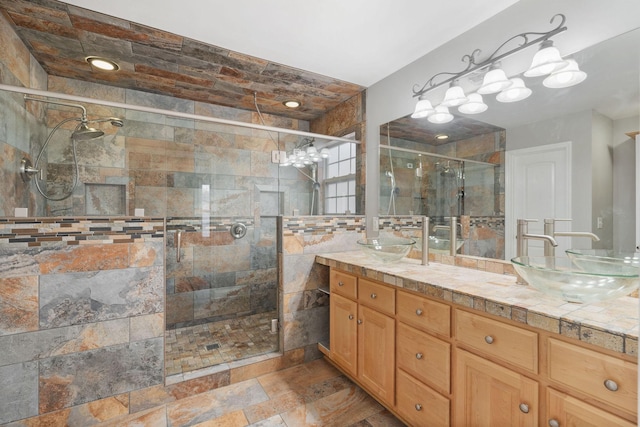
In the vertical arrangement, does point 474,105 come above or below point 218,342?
above

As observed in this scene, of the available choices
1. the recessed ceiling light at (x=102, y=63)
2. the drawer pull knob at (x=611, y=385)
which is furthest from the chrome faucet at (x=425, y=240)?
the recessed ceiling light at (x=102, y=63)

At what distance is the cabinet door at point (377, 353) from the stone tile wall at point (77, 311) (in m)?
1.34

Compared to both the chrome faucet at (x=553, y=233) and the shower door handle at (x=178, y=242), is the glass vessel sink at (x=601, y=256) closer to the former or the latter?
the chrome faucet at (x=553, y=233)

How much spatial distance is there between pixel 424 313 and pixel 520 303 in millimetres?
467

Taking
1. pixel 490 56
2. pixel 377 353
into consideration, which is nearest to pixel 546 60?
pixel 490 56

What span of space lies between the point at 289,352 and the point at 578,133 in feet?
7.77

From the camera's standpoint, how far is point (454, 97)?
185cm

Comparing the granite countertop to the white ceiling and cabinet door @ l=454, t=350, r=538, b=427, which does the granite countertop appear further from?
the white ceiling

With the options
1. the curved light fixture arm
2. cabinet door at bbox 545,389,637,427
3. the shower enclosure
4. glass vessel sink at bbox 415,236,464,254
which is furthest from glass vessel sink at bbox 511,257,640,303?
the shower enclosure

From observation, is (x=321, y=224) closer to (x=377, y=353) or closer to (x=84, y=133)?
(x=377, y=353)

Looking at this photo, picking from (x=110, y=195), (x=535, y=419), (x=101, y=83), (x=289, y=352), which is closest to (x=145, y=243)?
(x=110, y=195)

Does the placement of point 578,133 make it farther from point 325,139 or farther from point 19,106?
point 19,106

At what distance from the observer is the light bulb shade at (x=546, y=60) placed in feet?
4.66

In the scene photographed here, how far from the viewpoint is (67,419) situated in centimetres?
172
